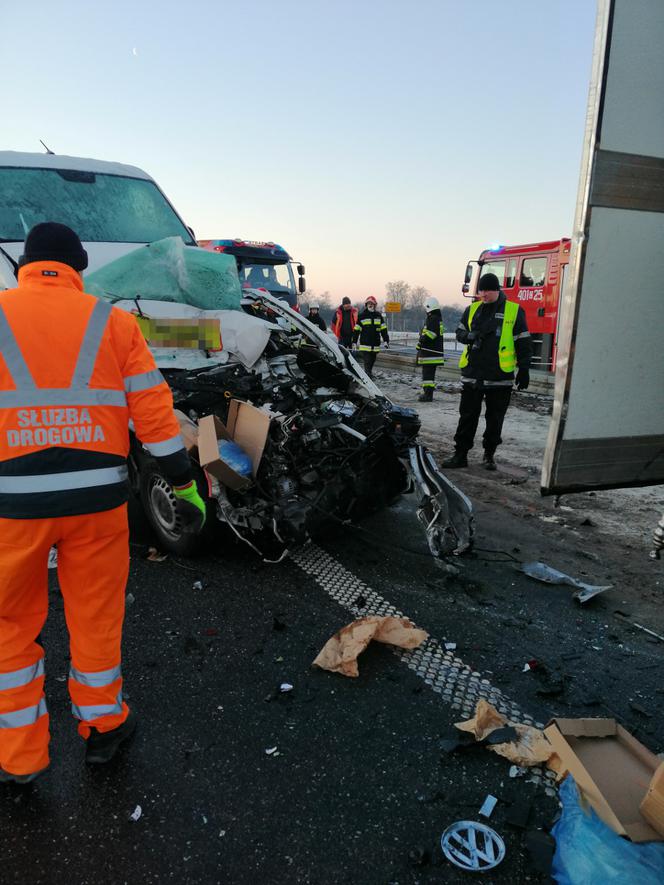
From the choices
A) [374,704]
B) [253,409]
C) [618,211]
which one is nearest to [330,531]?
[253,409]

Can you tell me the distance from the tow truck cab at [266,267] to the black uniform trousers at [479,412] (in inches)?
323

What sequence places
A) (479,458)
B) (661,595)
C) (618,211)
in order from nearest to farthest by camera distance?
(618,211) < (661,595) < (479,458)

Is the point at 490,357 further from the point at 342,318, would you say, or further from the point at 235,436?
the point at 342,318

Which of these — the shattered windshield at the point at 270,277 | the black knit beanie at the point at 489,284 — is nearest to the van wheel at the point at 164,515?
the black knit beanie at the point at 489,284

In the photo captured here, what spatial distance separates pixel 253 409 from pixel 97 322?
1562 millimetres

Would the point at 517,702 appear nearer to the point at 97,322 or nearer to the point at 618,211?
the point at 618,211

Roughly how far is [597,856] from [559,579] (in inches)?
82.1

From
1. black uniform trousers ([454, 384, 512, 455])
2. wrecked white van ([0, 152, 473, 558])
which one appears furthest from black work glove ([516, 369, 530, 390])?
wrecked white van ([0, 152, 473, 558])

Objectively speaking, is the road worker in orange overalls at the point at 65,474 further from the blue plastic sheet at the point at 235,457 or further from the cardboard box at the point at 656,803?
the cardboard box at the point at 656,803

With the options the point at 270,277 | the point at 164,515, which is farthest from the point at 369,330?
the point at 164,515

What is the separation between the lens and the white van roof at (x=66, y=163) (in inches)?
192

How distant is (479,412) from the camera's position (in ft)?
19.5

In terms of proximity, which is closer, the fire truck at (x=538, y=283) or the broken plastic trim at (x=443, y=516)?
the broken plastic trim at (x=443, y=516)

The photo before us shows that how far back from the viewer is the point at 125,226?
5090mm
